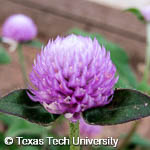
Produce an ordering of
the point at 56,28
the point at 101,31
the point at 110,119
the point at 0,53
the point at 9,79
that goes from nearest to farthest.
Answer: the point at 110,119 → the point at 0,53 → the point at 9,79 → the point at 101,31 → the point at 56,28

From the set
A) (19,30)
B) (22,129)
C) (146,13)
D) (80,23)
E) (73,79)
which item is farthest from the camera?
(80,23)

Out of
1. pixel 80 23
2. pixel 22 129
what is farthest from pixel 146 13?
pixel 80 23

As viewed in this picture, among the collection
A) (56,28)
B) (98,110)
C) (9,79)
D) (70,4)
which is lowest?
(9,79)

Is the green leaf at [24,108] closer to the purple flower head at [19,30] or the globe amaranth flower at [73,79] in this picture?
the globe amaranth flower at [73,79]

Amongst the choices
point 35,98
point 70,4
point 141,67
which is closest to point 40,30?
point 70,4

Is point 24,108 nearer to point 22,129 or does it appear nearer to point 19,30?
point 22,129

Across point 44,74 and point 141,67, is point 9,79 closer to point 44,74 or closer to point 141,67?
point 141,67

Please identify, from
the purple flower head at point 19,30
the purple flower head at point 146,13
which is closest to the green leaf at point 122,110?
the purple flower head at point 146,13
